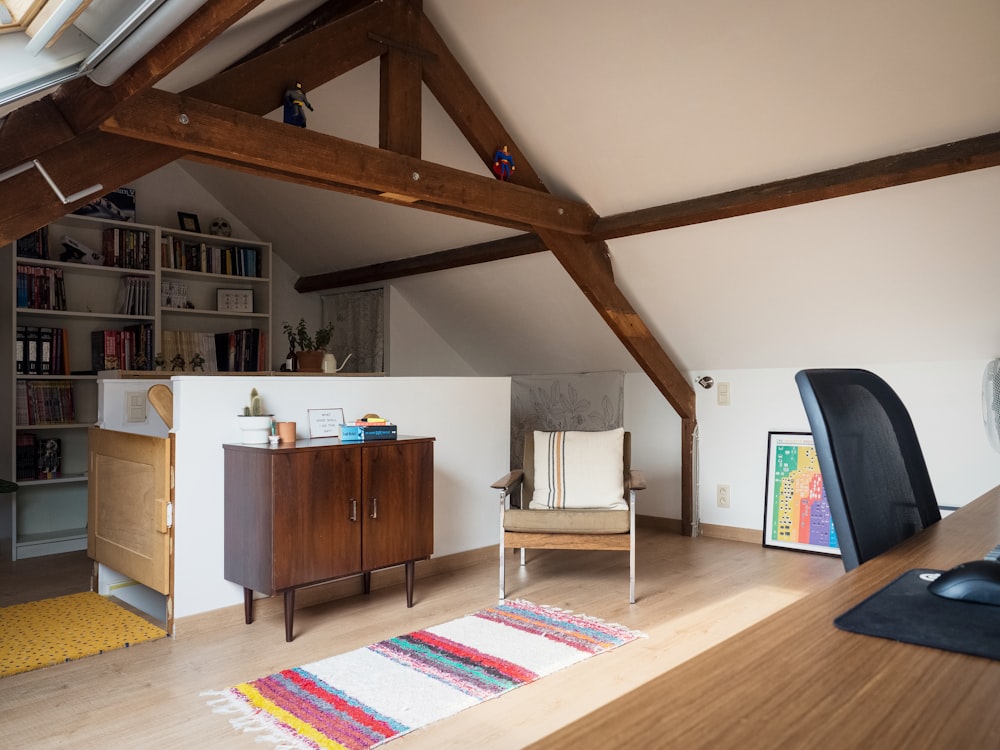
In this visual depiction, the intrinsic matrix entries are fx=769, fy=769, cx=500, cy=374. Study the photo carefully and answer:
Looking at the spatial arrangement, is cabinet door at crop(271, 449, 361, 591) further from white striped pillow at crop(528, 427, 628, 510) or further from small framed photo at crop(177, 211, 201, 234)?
small framed photo at crop(177, 211, 201, 234)

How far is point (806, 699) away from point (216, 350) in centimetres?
607

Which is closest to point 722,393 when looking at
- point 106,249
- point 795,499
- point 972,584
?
point 795,499

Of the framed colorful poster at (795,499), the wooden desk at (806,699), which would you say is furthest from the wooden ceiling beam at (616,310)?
the wooden desk at (806,699)

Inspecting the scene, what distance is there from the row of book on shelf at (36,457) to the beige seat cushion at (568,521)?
329cm

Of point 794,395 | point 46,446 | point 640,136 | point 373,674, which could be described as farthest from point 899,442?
point 46,446

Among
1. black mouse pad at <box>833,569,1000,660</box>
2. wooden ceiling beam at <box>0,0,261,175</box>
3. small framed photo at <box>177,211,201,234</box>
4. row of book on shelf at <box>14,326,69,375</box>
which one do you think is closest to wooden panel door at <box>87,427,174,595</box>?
wooden ceiling beam at <box>0,0,261,175</box>

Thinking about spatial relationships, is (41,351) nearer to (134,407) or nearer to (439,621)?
(134,407)

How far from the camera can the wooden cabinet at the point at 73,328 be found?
16.4 ft

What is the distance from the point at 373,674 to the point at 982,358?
364 centimetres

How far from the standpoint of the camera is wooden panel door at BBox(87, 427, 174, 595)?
336 cm

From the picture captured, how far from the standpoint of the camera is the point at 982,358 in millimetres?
4258

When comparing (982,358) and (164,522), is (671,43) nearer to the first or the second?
(982,358)

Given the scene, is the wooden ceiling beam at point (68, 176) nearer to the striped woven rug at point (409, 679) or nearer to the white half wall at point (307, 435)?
the white half wall at point (307, 435)

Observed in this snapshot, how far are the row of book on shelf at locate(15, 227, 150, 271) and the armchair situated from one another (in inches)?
129
